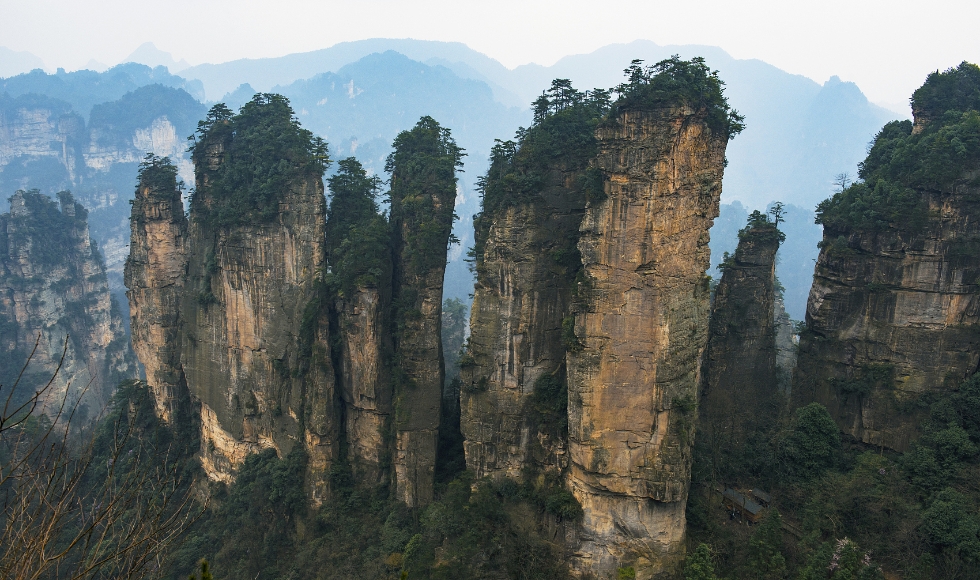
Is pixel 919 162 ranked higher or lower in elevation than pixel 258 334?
higher

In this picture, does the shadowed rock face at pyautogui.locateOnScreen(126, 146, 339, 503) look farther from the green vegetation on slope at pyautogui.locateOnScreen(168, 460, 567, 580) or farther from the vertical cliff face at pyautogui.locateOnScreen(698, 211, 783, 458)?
the vertical cliff face at pyautogui.locateOnScreen(698, 211, 783, 458)

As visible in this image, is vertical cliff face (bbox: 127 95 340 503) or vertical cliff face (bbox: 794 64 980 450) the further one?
vertical cliff face (bbox: 127 95 340 503)

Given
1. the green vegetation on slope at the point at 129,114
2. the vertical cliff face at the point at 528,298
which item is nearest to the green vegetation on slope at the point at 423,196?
the vertical cliff face at the point at 528,298

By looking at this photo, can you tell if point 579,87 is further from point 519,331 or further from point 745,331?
point 519,331

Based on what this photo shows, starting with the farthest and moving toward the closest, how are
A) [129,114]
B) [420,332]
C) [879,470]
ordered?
1. [129,114]
2. [420,332]
3. [879,470]

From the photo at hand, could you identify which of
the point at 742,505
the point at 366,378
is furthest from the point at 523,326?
the point at 742,505

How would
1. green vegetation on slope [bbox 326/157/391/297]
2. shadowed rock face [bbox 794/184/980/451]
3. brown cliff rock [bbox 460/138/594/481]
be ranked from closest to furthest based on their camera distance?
shadowed rock face [bbox 794/184/980/451], brown cliff rock [bbox 460/138/594/481], green vegetation on slope [bbox 326/157/391/297]

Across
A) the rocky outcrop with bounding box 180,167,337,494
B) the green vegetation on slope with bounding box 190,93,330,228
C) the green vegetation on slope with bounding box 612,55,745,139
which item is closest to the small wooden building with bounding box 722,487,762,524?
the green vegetation on slope with bounding box 612,55,745,139

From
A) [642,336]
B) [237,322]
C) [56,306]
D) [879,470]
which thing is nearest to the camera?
[642,336]
